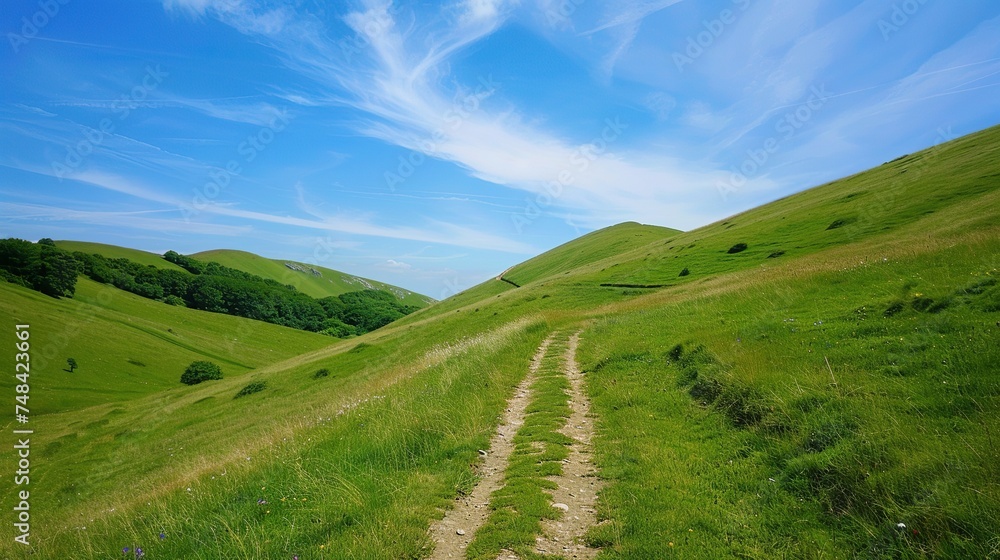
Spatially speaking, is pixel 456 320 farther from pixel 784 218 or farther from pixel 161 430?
pixel 784 218

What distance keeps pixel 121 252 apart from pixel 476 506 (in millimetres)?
241588

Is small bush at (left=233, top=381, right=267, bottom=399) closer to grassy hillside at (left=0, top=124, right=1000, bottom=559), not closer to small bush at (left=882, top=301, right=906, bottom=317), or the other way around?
grassy hillside at (left=0, top=124, right=1000, bottom=559)

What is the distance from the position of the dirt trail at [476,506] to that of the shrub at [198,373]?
97700 millimetres

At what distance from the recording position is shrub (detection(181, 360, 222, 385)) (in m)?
86.2

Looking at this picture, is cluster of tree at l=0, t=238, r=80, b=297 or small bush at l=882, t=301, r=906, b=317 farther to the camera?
cluster of tree at l=0, t=238, r=80, b=297

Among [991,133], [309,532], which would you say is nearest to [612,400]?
[309,532]

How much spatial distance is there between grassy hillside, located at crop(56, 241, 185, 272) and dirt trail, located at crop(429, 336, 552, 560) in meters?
213

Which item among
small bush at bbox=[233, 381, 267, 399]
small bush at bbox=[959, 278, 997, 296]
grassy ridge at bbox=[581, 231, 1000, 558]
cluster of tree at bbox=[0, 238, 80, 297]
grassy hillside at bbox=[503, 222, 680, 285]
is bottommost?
small bush at bbox=[233, 381, 267, 399]

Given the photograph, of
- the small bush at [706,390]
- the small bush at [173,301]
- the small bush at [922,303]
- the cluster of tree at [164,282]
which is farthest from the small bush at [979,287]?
the small bush at [173,301]

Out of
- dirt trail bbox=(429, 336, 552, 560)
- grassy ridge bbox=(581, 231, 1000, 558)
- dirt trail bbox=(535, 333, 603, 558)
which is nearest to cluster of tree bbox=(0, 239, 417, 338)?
dirt trail bbox=(429, 336, 552, 560)

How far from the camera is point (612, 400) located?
41.0ft

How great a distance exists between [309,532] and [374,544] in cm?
142

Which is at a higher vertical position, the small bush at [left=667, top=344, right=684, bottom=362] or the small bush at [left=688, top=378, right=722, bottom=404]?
the small bush at [left=667, top=344, right=684, bottom=362]

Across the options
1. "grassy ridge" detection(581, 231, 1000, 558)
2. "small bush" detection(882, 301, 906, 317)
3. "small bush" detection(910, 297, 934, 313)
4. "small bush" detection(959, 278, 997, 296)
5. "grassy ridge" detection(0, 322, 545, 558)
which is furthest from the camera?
"small bush" detection(882, 301, 906, 317)
